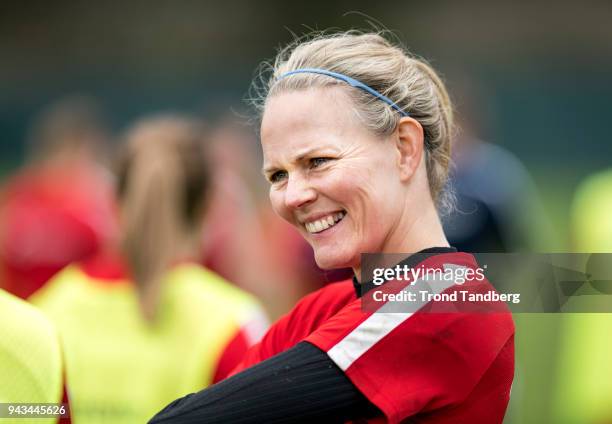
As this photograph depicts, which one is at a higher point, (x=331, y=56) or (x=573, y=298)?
(x=331, y=56)

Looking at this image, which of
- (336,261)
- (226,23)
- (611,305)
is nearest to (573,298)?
(611,305)

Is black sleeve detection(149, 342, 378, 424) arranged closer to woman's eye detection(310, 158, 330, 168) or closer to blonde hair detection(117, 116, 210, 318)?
woman's eye detection(310, 158, 330, 168)

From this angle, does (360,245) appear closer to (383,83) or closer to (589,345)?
(383,83)

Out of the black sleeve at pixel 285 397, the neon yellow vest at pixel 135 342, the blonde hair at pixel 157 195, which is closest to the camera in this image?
the black sleeve at pixel 285 397

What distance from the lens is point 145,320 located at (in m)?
2.26

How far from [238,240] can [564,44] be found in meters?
6.15

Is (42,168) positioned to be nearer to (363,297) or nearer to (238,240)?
(238,240)

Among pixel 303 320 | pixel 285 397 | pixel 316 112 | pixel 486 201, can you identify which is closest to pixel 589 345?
pixel 486 201

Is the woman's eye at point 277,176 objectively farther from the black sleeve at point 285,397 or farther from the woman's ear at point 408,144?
the black sleeve at point 285,397

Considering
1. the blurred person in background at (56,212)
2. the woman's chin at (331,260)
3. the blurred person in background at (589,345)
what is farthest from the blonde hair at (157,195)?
the blurred person in background at (589,345)

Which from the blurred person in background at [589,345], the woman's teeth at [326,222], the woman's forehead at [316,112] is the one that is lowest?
the blurred person in background at [589,345]

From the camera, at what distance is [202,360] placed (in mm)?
2195

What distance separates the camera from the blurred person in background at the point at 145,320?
85.6 inches

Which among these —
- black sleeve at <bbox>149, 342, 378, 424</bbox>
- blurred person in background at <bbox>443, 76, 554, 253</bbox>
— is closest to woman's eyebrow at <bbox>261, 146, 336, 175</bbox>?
black sleeve at <bbox>149, 342, 378, 424</bbox>
